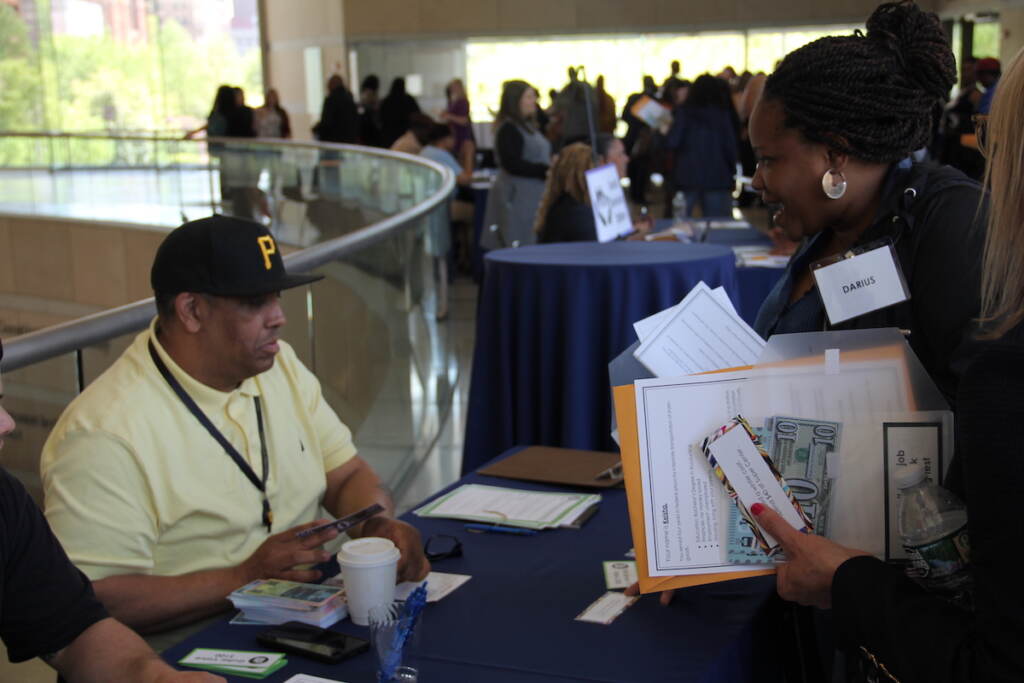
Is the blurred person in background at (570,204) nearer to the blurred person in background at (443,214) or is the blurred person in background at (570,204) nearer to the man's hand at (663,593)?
the blurred person in background at (443,214)

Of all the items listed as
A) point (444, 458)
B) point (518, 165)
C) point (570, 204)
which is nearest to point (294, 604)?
point (444, 458)

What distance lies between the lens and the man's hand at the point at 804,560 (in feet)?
4.58

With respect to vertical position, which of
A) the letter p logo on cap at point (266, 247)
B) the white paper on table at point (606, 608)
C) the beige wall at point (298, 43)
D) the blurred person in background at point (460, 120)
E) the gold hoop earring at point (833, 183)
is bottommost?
the white paper on table at point (606, 608)

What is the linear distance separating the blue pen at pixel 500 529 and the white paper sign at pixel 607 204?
323 centimetres

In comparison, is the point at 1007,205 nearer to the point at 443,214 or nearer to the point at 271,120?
the point at 443,214

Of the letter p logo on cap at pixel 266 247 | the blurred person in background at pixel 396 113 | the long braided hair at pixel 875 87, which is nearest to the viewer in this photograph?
the long braided hair at pixel 875 87

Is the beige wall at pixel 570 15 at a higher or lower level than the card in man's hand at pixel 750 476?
higher

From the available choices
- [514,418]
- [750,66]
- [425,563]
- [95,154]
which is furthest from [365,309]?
Answer: [750,66]

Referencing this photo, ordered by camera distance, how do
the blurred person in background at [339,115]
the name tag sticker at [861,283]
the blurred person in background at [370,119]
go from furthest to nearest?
1. the blurred person in background at [370,119]
2. the blurred person in background at [339,115]
3. the name tag sticker at [861,283]

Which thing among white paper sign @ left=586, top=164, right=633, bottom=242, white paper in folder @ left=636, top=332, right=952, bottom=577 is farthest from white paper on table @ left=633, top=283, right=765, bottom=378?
white paper sign @ left=586, top=164, right=633, bottom=242

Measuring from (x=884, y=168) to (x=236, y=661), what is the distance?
125 centimetres

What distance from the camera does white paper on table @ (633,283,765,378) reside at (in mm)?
1755

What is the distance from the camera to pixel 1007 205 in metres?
1.13

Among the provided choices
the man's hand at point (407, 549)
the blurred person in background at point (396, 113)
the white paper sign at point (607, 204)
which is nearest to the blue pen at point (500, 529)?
the man's hand at point (407, 549)
